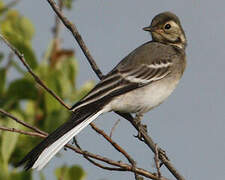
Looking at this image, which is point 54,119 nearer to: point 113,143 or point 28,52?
point 28,52

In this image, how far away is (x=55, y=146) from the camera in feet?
16.8

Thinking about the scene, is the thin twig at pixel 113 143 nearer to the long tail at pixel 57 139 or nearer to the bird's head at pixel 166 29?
the long tail at pixel 57 139

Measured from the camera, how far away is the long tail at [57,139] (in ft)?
16.1

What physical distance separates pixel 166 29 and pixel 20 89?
7.71ft

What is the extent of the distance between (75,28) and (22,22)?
6.74ft

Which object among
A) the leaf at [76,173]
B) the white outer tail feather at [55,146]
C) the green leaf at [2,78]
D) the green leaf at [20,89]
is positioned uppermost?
the green leaf at [2,78]

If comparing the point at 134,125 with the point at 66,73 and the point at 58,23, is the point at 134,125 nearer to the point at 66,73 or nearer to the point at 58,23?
the point at 66,73

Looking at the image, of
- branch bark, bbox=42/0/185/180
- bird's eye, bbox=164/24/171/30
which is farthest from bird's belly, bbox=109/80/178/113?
bird's eye, bbox=164/24/171/30

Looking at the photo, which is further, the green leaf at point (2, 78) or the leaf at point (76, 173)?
the green leaf at point (2, 78)

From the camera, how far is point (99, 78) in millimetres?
6484

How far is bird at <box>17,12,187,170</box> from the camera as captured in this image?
207 inches

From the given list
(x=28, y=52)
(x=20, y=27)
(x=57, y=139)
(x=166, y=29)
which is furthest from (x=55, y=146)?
(x=166, y=29)

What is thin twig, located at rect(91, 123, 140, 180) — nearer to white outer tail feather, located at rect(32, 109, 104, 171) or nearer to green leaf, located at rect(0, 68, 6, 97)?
white outer tail feather, located at rect(32, 109, 104, 171)

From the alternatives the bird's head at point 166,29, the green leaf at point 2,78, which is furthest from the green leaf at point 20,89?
the bird's head at point 166,29
